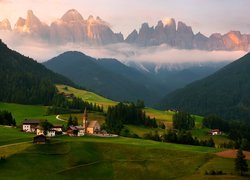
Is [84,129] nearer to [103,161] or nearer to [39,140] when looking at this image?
[39,140]

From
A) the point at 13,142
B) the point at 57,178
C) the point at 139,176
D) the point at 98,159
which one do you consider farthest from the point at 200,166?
the point at 13,142

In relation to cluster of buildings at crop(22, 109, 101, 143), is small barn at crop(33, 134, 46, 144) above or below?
below

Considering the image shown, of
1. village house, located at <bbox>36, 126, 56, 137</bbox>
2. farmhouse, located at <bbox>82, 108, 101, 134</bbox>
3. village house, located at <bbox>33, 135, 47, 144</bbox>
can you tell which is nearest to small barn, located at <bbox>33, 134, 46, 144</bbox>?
village house, located at <bbox>33, 135, 47, 144</bbox>

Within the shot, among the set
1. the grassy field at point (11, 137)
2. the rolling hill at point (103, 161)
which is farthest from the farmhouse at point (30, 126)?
the rolling hill at point (103, 161)

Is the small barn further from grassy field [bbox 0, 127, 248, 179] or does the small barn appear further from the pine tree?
the pine tree

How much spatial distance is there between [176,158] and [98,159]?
19.7 meters

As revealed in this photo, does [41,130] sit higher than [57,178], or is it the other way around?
[41,130]

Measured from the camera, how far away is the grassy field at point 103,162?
110894mm

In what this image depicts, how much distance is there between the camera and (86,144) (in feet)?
436

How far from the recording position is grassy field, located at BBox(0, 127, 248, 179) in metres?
111

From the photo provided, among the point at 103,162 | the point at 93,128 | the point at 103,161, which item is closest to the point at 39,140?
the point at 103,161

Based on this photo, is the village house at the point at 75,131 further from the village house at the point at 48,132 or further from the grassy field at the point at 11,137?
the grassy field at the point at 11,137

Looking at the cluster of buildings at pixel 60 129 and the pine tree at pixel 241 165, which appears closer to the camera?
the pine tree at pixel 241 165

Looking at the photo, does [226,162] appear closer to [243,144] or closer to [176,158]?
[176,158]
